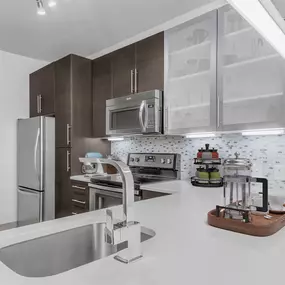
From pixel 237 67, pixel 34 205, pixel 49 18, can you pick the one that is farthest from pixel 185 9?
pixel 34 205

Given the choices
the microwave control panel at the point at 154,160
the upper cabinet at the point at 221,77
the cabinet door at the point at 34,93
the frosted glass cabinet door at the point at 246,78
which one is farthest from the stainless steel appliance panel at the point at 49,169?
the frosted glass cabinet door at the point at 246,78

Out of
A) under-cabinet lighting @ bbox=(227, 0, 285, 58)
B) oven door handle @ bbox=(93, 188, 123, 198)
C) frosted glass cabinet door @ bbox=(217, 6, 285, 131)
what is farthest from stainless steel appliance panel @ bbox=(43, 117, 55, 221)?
under-cabinet lighting @ bbox=(227, 0, 285, 58)

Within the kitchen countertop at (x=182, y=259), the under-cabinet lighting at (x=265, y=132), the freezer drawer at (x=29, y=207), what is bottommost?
the freezer drawer at (x=29, y=207)

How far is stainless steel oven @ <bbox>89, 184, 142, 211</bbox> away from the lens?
2.31m

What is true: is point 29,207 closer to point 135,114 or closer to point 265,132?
point 135,114

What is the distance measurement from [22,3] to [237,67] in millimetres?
1986

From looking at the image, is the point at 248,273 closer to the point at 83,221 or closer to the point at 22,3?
the point at 83,221

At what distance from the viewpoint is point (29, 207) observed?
322 centimetres

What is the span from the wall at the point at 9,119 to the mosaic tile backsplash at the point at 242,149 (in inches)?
73.3

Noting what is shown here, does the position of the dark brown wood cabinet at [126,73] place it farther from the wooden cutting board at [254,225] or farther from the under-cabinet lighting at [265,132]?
the wooden cutting board at [254,225]

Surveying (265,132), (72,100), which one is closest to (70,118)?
(72,100)

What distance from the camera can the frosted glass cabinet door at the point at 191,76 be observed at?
6.81ft

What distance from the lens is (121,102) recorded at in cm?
275

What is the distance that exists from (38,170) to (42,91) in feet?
3.65
